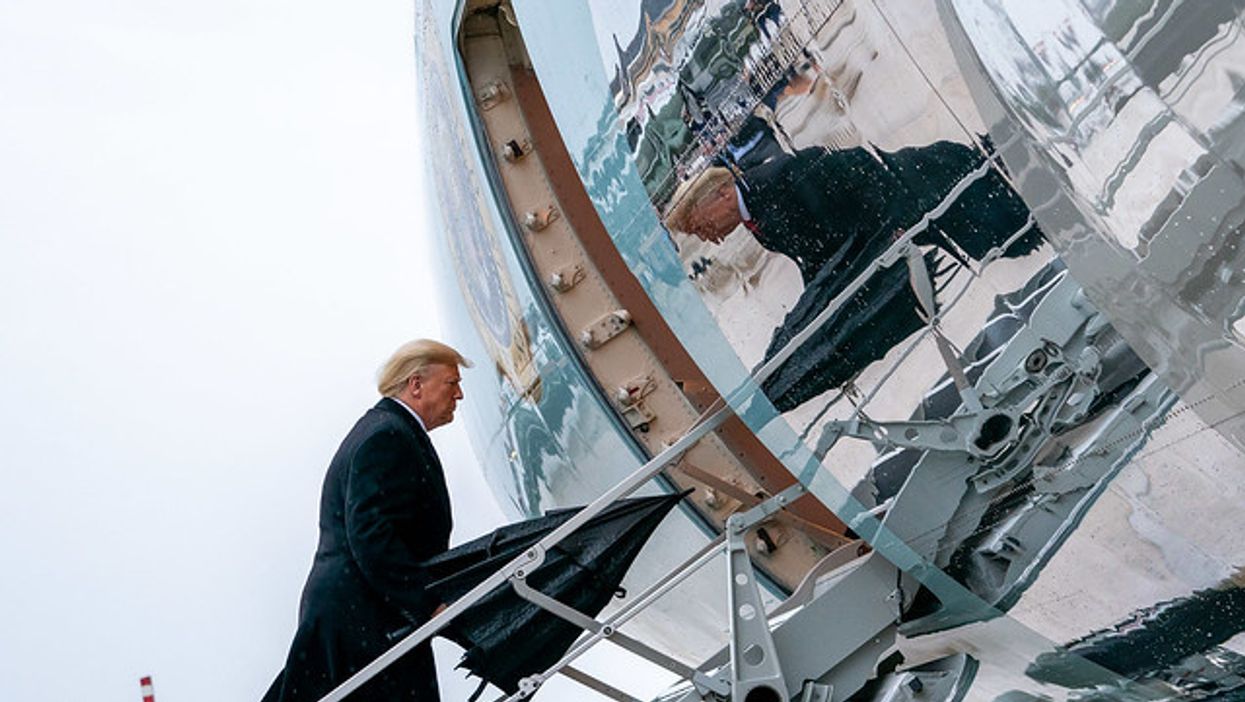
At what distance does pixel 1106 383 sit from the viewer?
138 inches

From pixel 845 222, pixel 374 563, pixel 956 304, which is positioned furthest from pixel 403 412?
pixel 956 304

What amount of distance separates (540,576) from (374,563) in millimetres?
391

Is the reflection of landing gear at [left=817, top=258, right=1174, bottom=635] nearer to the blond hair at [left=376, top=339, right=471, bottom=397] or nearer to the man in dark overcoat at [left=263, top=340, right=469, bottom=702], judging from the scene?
the man in dark overcoat at [left=263, top=340, right=469, bottom=702]

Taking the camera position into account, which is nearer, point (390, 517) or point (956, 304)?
point (956, 304)

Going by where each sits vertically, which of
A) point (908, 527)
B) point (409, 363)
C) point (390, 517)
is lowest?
point (908, 527)

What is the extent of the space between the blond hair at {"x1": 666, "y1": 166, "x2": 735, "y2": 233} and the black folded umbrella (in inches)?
34.2

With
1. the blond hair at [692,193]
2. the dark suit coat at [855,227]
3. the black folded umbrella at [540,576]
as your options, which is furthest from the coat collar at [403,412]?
the dark suit coat at [855,227]

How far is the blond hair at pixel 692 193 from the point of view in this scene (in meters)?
3.98

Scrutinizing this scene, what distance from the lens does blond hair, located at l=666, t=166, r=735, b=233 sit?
398cm

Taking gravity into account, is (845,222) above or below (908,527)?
above

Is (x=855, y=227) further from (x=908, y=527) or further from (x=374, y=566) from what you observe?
(x=374, y=566)

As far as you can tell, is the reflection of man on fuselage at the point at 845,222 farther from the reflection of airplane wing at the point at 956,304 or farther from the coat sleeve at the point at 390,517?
the coat sleeve at the point at 390,517

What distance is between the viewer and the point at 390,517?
4855 millimetres

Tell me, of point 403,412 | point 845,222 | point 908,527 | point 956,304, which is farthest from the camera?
point 403,412
